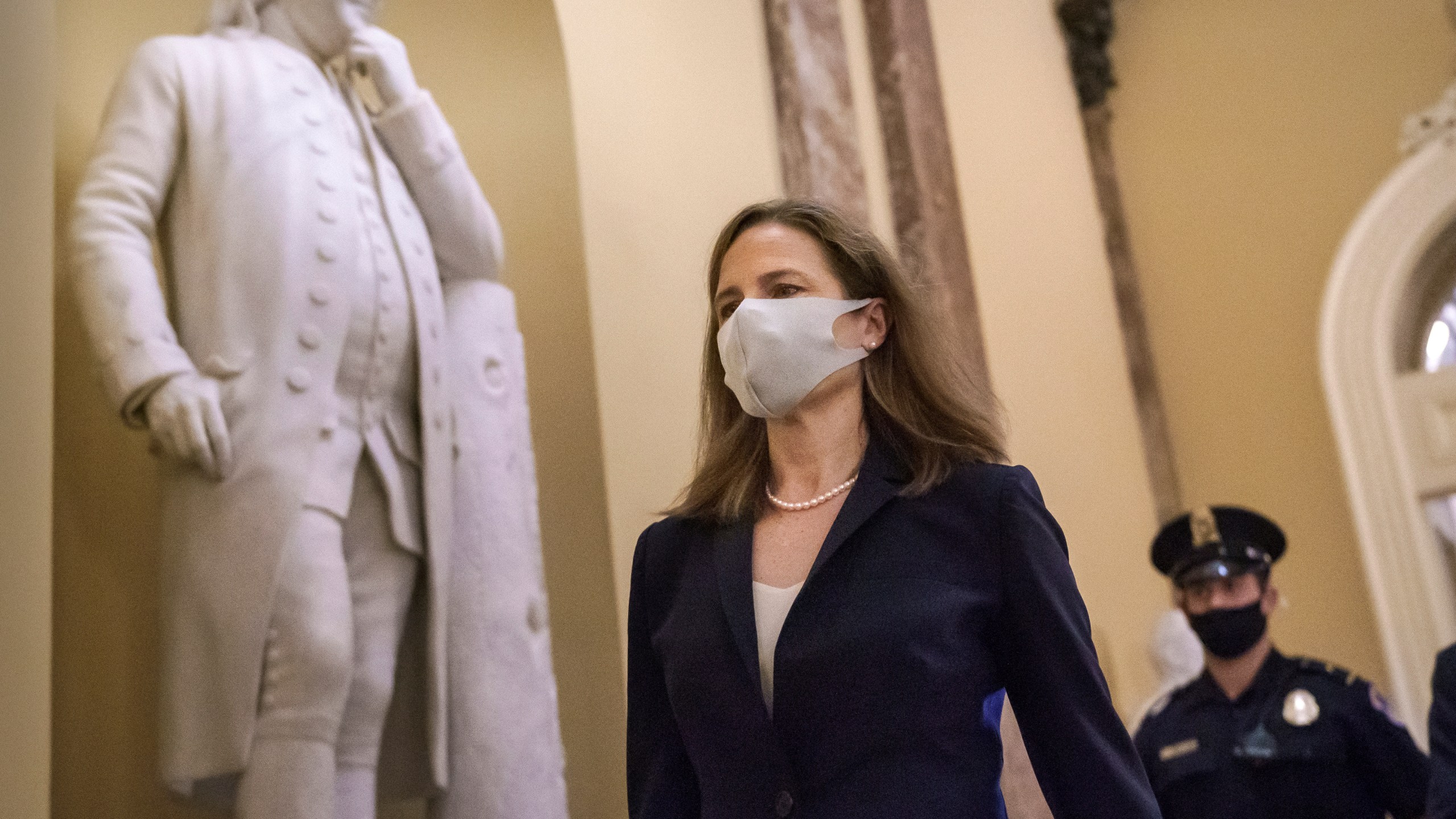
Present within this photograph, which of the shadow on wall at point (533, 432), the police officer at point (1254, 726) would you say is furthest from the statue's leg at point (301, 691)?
the police officer at point (1254, 726)

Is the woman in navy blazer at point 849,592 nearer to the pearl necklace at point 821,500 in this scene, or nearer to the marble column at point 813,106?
the pearl necklace at point 821,500

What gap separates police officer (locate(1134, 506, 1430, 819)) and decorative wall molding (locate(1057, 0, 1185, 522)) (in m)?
2.99

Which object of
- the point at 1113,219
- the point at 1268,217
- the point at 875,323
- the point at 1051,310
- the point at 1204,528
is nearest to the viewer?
the point at 875,323

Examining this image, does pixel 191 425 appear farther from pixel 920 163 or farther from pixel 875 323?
pixel 920 163

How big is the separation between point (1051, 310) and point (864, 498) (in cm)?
466

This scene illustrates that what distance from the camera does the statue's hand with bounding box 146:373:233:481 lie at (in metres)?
2.27

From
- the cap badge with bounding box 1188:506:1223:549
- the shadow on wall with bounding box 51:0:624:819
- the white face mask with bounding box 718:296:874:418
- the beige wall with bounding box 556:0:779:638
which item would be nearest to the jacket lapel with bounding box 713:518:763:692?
the white face mask with bounding box 718:296:874:418

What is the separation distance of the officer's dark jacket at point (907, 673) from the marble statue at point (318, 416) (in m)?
0.88

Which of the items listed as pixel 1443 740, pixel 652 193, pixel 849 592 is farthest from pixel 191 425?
pixel 1443 740

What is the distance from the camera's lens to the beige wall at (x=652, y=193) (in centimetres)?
361

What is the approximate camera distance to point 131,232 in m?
2.45

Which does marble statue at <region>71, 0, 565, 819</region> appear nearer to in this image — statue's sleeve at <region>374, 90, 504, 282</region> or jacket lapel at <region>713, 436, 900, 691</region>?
statue's sleeve at <region>374, 90, 504, 282</region>

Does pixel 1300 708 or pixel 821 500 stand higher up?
pixel 821 500

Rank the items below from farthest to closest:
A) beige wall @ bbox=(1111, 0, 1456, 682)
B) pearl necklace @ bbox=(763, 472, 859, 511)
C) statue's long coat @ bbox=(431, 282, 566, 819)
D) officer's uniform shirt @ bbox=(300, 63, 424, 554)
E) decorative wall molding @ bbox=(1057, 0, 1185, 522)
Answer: decorative wall molding @ bbox=(1057, 0, 1185, 522) → beige wall @ bbox=(1111, 0, 1456, 682) → statue's long coat @ bbox=(431, 282, 566, 819) → officer's uniform shirt @ bbox=(300, 63, 424, 554) → pearl necklace @ bbox=(763, 472, 859, 511)
